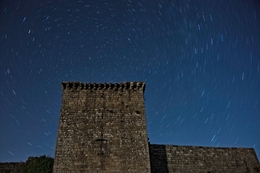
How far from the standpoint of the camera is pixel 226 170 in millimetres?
16500

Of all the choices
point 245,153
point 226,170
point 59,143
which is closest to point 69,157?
point 59,143

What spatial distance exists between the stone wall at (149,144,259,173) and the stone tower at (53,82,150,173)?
275 centimetres

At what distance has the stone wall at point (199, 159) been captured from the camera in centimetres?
1579

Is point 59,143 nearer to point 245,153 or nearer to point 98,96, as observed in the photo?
point 98,96

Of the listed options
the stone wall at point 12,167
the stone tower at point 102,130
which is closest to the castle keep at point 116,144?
the stone tower at point 102,130


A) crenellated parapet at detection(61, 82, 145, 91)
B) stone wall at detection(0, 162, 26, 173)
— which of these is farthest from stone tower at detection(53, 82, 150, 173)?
stone wall at detection(0, 162, 26, 173)

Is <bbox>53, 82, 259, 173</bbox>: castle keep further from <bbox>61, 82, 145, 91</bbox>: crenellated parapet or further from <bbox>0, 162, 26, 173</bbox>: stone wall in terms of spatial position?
<bbox>0, 162, 26, 173</bbox>: stone wall

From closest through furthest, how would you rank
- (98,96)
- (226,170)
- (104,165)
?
(104,165)
(98,96)
(226,170)

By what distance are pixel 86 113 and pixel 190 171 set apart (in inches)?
332

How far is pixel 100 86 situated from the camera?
15.7m

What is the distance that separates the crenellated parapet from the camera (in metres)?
15.6

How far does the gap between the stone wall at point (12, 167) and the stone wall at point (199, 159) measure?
31.0 feet

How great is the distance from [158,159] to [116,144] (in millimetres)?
3910

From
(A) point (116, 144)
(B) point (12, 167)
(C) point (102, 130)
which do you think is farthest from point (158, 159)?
(B) point (12, 167)
